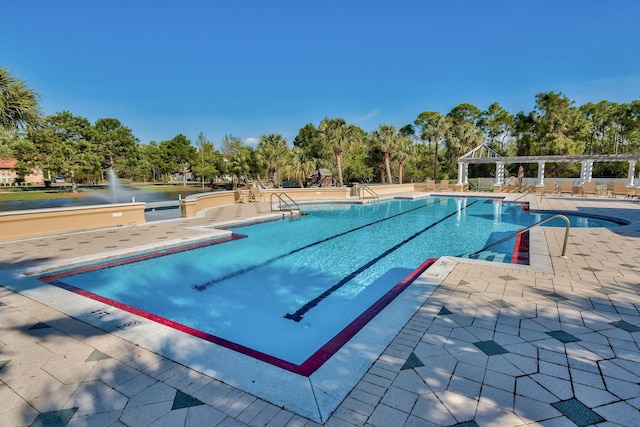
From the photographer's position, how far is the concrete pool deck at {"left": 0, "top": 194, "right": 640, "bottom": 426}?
83.0 inches

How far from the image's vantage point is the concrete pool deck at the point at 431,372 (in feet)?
6.92

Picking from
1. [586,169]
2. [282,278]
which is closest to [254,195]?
[282,278]

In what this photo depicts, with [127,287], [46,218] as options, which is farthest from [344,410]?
[46,218]

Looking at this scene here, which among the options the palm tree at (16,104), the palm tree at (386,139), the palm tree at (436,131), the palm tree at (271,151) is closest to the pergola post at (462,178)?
the palm tree at (386,139)

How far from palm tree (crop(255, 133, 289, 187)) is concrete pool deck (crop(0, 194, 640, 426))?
82.9 feet

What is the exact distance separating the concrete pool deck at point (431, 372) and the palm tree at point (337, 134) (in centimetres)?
2449

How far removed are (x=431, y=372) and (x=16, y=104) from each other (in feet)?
34.0

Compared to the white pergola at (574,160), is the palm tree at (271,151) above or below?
above

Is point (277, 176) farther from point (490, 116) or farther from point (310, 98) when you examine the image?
point (490, 116)

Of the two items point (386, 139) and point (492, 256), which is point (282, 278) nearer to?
point (492, 256)

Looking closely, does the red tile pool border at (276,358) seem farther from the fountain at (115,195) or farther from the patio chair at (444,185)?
the patio chair at (444,185)

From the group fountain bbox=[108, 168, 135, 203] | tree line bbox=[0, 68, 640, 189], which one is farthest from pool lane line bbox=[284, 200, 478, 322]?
tree line bbox=[0, 68, 640, 189]

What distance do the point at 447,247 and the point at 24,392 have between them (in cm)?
859

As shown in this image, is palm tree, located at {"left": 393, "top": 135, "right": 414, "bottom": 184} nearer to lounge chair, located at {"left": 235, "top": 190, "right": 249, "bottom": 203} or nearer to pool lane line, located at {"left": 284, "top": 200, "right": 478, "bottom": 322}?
lounge chair, located at {"left": 235, "top": 190, "right": 249, "bottom": 203}
